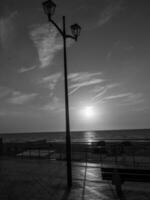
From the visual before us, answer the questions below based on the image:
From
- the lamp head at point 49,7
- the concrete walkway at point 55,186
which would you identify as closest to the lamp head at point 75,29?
the lamp head at point 49,7

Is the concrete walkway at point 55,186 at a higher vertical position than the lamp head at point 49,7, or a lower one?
lower

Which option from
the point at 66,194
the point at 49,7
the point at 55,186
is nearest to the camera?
the point at 66,194

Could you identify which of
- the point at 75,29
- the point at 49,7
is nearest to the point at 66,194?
the point at 75,29

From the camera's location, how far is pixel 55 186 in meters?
5.19

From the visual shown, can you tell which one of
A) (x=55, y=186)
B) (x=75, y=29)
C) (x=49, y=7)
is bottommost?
(x=55, y=186)

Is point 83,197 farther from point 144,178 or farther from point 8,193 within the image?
point 144,178

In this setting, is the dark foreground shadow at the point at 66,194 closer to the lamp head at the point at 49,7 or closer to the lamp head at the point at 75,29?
the lamp head at the point at 75,29

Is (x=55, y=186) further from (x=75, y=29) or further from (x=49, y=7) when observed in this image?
(x=49, y=7)

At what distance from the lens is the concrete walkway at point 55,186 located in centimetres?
441

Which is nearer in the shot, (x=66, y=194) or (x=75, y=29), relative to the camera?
(x=66, y=194)

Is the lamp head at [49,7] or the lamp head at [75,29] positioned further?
the lamp head at [75,29]

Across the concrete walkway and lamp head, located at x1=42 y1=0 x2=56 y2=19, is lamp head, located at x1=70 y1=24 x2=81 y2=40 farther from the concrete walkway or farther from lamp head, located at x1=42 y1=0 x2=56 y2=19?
the concrete walkway

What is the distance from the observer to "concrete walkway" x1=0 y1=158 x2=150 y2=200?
4.41m

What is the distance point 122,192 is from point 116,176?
0.62 m
